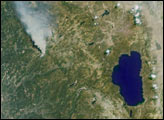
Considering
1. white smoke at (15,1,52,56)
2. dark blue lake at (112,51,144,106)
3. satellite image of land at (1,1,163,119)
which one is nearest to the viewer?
satellite image of land at (1,1,163,119)

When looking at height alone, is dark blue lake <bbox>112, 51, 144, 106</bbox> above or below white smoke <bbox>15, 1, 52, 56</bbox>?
below

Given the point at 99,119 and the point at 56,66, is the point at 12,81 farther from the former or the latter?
the point at 99,119

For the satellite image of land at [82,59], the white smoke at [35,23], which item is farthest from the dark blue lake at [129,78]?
the white smoke at [35,23]

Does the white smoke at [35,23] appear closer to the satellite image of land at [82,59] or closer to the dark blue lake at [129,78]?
the satellite image of land at [82,59]

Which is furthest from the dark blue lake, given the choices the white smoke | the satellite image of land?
the white smoke

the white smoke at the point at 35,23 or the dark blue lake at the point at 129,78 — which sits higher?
the white smoke at the point at 35,23

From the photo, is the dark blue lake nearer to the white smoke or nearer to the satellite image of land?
the satellite image of land

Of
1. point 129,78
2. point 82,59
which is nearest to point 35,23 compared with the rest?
point 82,59

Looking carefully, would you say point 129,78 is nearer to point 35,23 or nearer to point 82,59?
point 82,59
